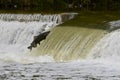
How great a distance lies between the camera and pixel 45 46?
19.8 m

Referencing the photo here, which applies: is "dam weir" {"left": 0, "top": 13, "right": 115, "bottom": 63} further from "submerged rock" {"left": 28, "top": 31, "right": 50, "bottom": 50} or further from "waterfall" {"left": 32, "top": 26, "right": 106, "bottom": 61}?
"submerged rock" {"left": 28, "top": 31, "right": 50, "bottom": 50}

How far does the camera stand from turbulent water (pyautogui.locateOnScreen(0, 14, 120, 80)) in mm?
14180

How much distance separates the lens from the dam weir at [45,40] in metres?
17.9

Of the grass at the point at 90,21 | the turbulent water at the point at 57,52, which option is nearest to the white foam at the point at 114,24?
the turbulent water at the point at 57,52

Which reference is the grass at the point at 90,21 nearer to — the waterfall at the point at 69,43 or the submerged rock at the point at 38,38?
the waterfall at the point at 69,43

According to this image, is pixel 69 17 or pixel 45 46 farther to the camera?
pixel 69 17

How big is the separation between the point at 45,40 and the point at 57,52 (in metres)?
2.03

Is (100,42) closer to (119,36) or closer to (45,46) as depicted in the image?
(119,36)

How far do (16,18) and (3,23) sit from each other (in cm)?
70

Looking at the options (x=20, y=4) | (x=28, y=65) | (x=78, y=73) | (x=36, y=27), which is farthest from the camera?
(x=20, y=4)

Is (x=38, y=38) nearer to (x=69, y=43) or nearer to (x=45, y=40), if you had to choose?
(x=45, y=40)

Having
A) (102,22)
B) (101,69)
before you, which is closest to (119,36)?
(101,69)

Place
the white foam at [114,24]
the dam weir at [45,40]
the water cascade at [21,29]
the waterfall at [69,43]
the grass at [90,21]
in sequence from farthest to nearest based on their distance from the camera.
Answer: the water cascade at [21,29], the grass at [90,21], the white foam at [114,24], the dam weir at [45,40], the waterfall at [69,43]

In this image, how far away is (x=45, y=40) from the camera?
803 inches
